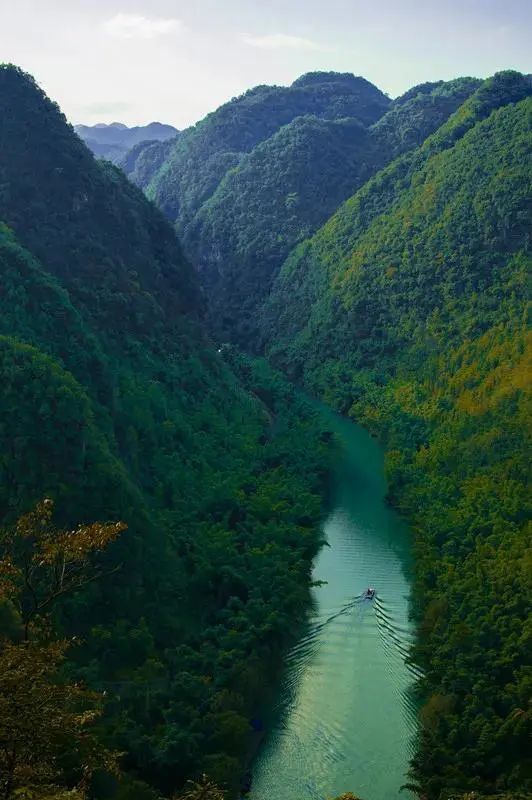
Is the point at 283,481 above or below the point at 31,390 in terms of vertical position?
below

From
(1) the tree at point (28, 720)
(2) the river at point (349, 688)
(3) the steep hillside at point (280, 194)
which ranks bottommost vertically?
(2) the river at point (349, 688)

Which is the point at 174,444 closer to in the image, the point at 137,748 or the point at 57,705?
the point at 137,748

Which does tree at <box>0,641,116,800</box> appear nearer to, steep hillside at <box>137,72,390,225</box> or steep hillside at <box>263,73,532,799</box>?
steep hillside at <box>263,73,532,799</box>

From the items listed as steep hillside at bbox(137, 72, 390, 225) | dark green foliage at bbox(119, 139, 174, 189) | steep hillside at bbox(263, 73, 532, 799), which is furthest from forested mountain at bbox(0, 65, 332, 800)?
dark green foliage at bbox(119, 139, 174, 189)

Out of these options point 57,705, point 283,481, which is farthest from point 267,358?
point 57,705

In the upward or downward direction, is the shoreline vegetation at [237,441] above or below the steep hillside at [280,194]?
below

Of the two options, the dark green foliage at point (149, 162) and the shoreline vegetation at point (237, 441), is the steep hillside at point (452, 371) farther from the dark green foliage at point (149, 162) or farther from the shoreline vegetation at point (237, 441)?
the dark green foliage at point (149, 162)

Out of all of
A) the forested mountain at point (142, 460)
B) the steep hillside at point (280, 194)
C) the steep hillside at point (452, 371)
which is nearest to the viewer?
the forested mountain at point (142, 460)

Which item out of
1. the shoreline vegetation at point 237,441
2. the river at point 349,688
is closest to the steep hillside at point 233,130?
the shoreline vegetation at point 237,441
